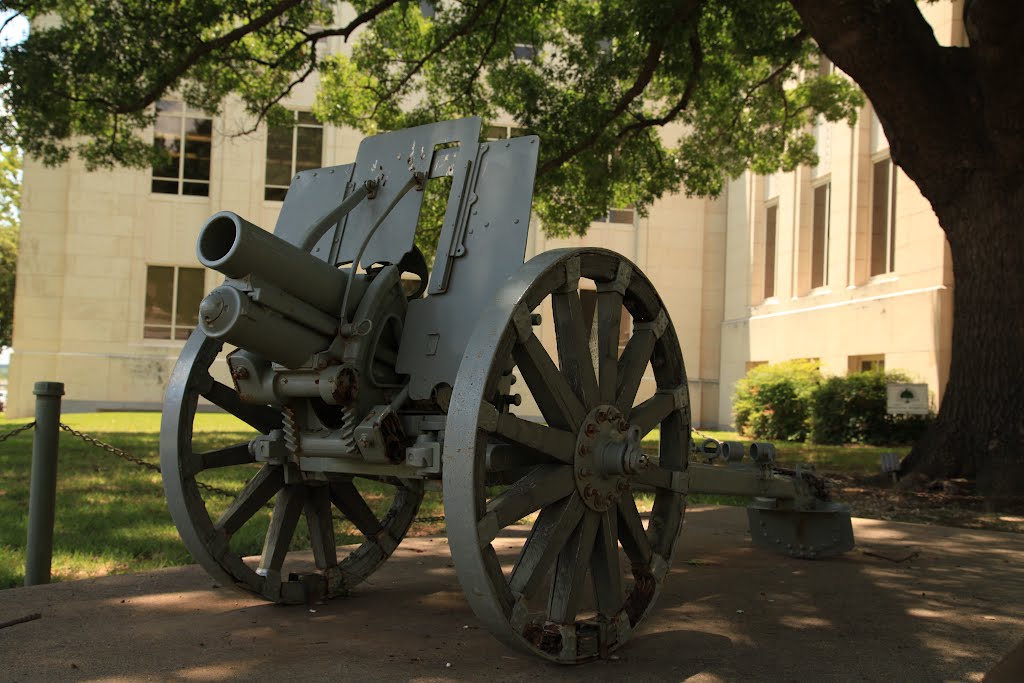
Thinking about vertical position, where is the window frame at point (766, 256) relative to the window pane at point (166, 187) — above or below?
Answer: below

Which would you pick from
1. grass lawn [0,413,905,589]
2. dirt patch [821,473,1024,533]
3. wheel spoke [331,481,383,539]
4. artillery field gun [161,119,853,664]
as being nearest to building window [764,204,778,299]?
grass lawn [0,413,905,589]

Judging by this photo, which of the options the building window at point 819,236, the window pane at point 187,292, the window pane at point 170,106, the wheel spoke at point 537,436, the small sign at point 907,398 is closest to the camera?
the wheel spoke at point 537,436

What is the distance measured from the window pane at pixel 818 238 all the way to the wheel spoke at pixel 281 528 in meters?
18.0

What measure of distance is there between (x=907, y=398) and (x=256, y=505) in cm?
1381

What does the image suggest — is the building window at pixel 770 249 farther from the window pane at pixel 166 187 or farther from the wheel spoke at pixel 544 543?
the wheel spoke at pixel 544 543

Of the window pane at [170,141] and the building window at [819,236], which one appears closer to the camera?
the building window at [819,236]

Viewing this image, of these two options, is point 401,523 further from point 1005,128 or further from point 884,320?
point 884,320

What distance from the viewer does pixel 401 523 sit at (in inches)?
201

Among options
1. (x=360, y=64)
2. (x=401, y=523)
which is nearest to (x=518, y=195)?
(x=401, y=523)

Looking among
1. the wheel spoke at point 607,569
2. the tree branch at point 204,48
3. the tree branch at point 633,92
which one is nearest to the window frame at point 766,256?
the tree branch at point 633,92

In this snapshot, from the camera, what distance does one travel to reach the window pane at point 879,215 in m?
19.0

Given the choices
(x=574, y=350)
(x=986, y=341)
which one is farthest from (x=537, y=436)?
(x=986, y=341)

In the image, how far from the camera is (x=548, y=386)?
3.65 meters

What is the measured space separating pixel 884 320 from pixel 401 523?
1496cm
